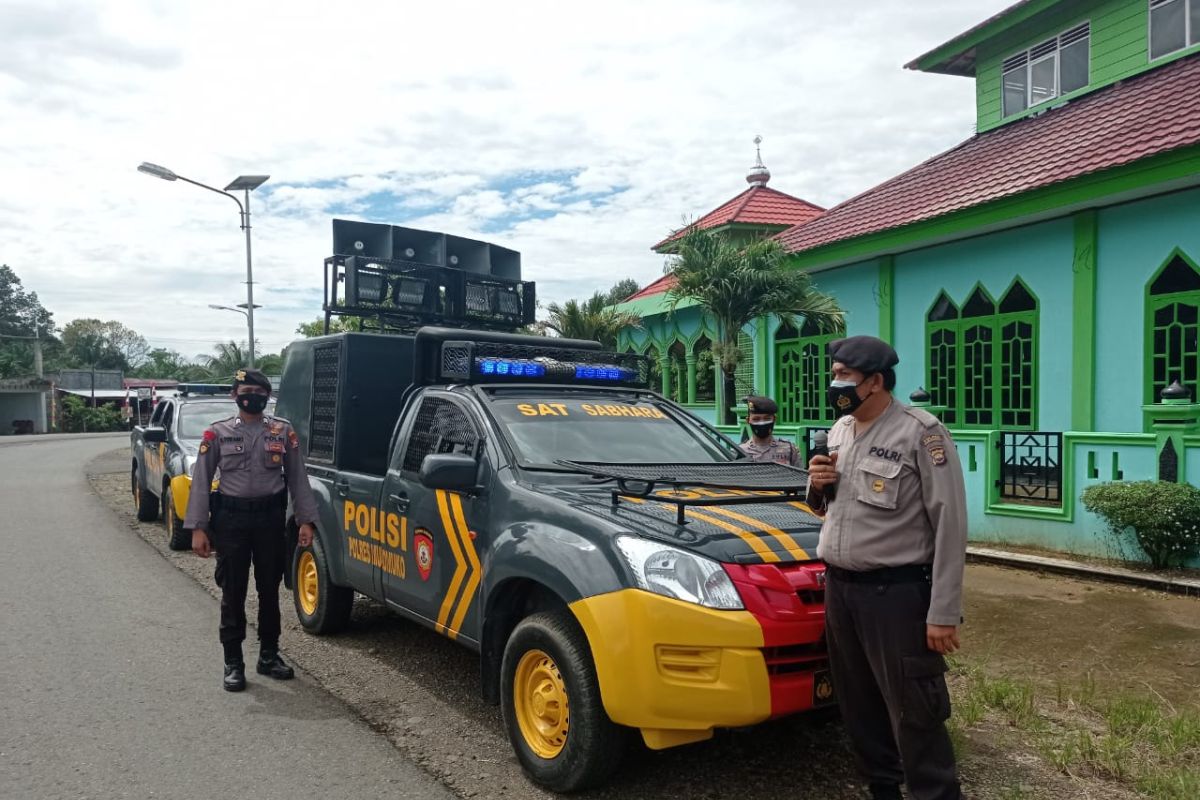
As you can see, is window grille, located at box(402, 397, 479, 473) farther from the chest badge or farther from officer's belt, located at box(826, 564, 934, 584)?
officer's belt, located at box(826, 564, 934, 584)

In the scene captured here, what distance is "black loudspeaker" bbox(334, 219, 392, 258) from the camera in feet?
25.9

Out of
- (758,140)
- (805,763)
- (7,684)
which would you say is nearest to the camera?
(805,763)

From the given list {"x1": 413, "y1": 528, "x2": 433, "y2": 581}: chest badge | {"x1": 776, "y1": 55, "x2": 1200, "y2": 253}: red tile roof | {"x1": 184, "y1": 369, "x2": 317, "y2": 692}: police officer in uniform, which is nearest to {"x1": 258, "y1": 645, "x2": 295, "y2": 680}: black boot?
{"x1": 184, "y1": 369, "x2": 317, "y2": 692}: police officer in uniform

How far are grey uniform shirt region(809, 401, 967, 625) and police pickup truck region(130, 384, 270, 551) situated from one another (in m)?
7.37

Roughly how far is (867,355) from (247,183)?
17.4 metres

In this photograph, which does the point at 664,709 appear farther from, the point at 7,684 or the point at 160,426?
the point at 160,426

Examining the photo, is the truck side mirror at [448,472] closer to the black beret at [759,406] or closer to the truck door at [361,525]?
the truck door at [361,525]

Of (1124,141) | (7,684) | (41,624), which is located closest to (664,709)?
(7,684)

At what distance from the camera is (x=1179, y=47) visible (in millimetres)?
10961

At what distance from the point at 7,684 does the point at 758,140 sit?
56.0 ft

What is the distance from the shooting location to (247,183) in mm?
18109

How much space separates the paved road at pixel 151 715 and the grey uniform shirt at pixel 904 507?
2.01 metres

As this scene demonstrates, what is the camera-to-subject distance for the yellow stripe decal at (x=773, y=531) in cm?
351

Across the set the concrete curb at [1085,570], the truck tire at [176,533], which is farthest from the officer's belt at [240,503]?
the concrete curb at [1085,570]
